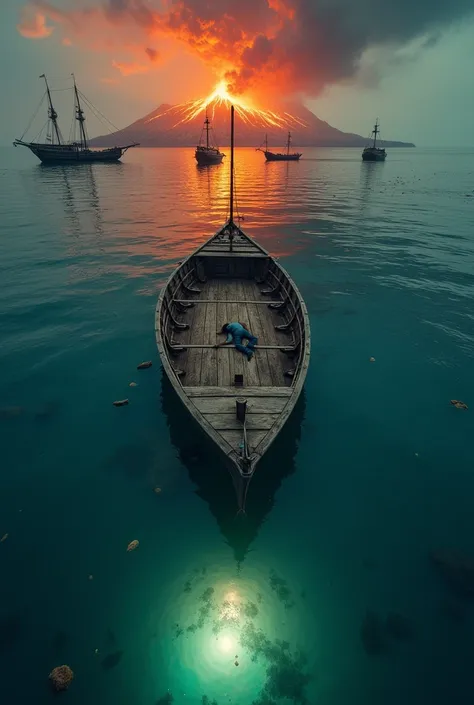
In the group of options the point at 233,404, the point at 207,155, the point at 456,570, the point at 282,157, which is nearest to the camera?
the point at 456,570

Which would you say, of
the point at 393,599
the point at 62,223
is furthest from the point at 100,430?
the point at 62,223

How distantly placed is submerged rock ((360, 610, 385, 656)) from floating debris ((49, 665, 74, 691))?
576 cm

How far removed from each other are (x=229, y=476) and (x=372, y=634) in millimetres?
4903

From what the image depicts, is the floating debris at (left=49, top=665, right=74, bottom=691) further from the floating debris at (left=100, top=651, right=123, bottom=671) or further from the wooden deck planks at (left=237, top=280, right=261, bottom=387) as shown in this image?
the wooden deck planks at (left=237, top=280, right=261, bottom=387)

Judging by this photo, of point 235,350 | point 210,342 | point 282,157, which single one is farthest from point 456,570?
point 282,157

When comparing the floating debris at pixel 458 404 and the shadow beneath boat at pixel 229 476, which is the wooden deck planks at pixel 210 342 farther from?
the floating debris at pixel 458 404

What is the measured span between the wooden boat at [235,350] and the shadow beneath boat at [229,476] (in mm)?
492

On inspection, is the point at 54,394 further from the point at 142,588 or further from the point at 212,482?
the point at 142,588

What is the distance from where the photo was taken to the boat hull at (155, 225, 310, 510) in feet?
29.5

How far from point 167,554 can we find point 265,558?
7.86 feet

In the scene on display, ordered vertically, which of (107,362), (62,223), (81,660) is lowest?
(81,660)

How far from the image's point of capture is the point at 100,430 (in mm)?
12211

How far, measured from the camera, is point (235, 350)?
13203 millimetres

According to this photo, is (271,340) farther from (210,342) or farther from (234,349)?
(210,342)
